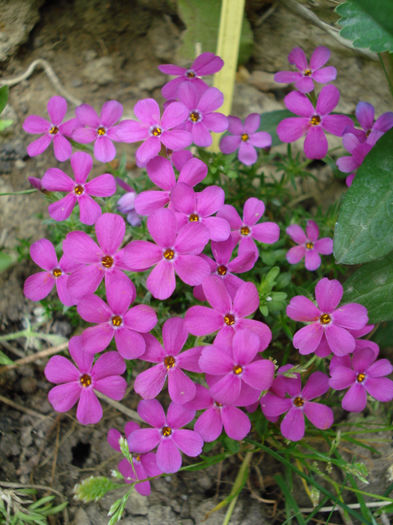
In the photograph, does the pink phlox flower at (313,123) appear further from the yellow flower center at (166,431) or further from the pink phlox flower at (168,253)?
the yellow flower center at (166,431)

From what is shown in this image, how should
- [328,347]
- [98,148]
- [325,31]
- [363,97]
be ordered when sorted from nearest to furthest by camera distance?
[328,347] → [98,148] → [325,31] → [363,97]

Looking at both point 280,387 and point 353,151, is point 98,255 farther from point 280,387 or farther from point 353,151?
point 353,151

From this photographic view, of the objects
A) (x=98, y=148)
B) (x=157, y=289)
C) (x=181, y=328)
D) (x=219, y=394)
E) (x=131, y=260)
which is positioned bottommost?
(x=219, y=394)

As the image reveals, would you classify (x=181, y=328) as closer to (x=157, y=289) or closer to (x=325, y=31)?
(x=157, y=289)

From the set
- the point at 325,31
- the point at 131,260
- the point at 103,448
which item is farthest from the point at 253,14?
the point at 103,448

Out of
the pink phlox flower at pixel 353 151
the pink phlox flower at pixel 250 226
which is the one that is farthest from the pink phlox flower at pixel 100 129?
the pink phlox flower at pixel 353 151

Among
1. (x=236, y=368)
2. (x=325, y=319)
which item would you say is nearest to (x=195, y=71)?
(x=325, y=319)

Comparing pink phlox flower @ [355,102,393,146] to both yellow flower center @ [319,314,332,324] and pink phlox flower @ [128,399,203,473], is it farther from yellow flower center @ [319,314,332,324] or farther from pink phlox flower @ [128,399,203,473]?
pink phlox flower @ [128,399,203,473]
